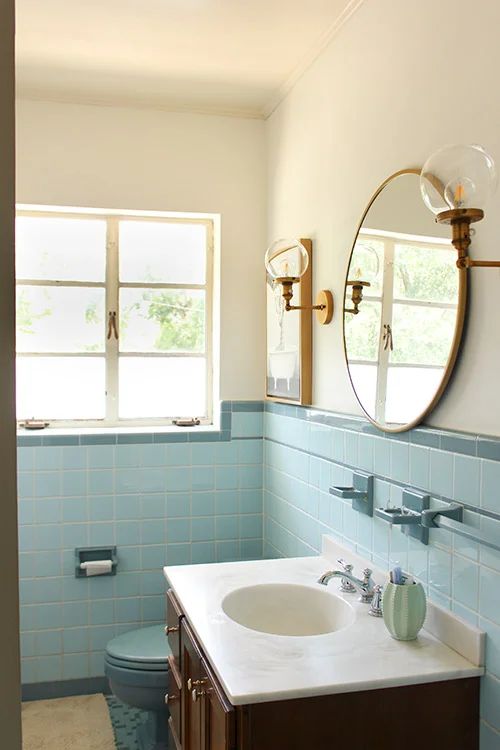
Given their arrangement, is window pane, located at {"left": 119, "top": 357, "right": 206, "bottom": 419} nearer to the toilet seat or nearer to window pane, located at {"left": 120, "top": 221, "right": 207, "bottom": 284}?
window pane, located at {"left": 120, "top": 221, "right": 207, "bottom": 284}

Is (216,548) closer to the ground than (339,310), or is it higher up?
closer to the ground

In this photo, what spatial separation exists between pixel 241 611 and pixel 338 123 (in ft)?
5.46

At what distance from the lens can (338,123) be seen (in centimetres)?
243

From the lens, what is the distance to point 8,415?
387mm

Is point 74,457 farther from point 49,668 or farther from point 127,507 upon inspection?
point 49,668

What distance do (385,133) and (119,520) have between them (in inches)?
80.5

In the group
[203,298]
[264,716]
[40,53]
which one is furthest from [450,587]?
[40,53]

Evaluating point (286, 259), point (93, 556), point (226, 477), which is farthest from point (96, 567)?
point (286, 259)

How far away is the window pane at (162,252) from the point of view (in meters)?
3.37

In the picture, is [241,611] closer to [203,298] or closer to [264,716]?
[264,716]

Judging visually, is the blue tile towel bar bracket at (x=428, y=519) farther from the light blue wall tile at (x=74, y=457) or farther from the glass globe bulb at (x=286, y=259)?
the light blue wall tile at (x=74, y=457)

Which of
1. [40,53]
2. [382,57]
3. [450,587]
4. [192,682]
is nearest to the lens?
[450,587]

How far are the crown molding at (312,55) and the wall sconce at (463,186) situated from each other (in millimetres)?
1201

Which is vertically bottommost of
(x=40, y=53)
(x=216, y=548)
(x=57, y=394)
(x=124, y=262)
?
(x=216, y=548)
